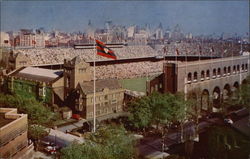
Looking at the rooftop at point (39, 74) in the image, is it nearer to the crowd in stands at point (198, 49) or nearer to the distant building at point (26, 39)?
the distant building at point (26, 39)

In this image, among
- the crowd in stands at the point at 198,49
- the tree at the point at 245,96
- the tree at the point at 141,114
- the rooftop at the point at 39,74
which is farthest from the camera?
the crowd in stands at the point at 198,49

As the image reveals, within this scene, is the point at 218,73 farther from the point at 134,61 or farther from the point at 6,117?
the point at 134,61

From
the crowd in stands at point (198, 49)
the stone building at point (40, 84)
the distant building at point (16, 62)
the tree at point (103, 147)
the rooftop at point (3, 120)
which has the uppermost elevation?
the crowd in stands at point (198, 49)

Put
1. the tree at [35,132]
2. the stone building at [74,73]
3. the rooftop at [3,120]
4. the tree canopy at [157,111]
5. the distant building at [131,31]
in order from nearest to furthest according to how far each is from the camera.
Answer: the rooftop at [3,120] < the tree at [35,132] < the tree canopy at [157,111] < the stone building at [74,73] < the distant building at [131,31]

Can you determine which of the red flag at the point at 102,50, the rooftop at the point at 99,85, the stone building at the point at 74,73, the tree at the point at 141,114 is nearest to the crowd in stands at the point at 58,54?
the rooftop at the point at 99,85

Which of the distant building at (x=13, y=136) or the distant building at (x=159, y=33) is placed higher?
the distant building at (x=159, y=33)

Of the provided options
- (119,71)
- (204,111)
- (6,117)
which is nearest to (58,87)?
(6,117)

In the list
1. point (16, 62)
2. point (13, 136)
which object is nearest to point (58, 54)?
point (16, 62)
